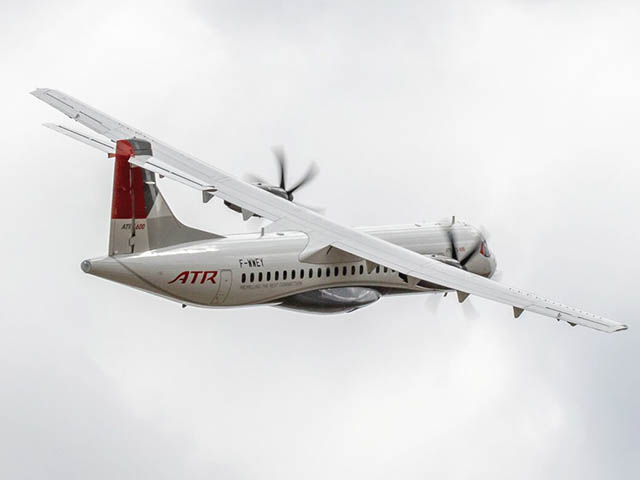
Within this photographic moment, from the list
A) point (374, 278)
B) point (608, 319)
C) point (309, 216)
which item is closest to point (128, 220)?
point (309, 216)

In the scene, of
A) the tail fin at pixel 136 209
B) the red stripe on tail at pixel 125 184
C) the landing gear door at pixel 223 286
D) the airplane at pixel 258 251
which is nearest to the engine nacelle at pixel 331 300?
the airplane at pixel 258 251

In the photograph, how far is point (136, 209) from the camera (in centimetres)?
5334

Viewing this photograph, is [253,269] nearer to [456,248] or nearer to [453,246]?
[453,246]

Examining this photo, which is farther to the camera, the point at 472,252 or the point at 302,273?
the point at 472,252

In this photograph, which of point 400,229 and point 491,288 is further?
point 400,229

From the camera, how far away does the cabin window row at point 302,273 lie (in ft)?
184

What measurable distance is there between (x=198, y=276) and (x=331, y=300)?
6.06m

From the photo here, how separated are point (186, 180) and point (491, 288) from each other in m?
12.5

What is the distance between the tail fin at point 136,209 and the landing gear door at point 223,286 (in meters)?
2.40

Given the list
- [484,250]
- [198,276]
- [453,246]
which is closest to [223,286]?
[198,276]

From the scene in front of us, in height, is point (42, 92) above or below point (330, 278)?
above

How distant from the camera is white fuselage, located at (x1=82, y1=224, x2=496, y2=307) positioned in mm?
53906

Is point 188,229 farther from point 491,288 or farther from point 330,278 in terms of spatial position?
point 491,288

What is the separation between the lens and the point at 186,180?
5588cm
